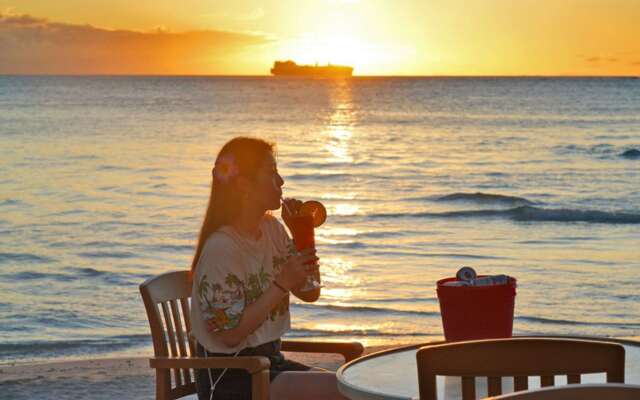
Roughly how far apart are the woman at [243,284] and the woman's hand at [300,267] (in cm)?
7

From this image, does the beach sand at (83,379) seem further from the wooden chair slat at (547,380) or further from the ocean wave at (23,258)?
the ocean wave at (23,258)

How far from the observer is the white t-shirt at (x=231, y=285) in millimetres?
3402

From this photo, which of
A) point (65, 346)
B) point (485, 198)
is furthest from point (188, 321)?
point (485, 198)

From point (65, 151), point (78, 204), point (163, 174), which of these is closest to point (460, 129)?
point (65, 151)

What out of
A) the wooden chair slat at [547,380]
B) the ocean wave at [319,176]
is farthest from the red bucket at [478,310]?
the ocean wave at [319,176]

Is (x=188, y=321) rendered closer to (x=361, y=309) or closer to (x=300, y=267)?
(x=300, y=267)

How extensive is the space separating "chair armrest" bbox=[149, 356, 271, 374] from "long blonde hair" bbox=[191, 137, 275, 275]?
1.17 ft

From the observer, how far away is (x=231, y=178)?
3498 millimetres

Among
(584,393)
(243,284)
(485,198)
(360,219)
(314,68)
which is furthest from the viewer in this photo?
(314,68)

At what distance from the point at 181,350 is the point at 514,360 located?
6.22 ft

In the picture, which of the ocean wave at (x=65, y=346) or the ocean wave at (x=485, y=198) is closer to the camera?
the ocean wave at (x=65, y=346)

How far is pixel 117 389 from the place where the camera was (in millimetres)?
6223

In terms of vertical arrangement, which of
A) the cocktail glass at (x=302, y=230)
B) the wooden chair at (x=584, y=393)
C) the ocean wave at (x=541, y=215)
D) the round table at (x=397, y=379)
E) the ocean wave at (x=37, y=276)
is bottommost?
the ocean wave at (x=541, y=215)

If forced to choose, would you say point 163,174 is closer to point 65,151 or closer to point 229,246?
point 65,151
